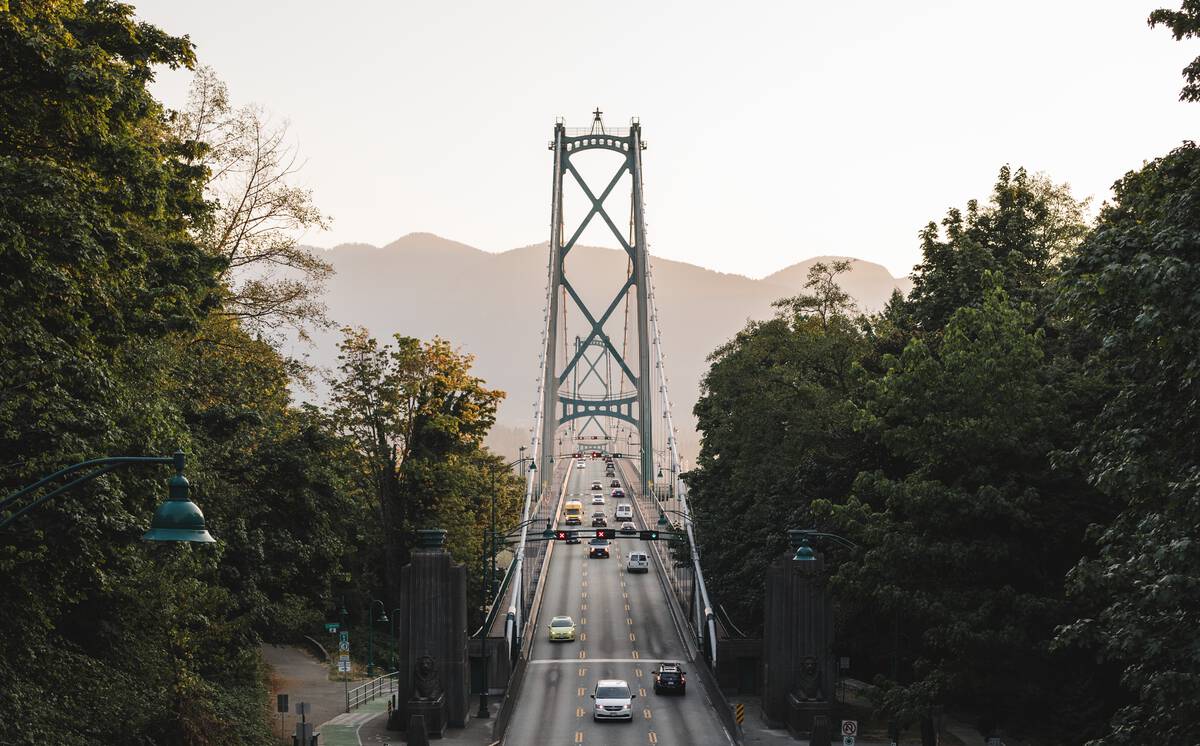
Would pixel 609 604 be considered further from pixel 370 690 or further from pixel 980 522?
pixel 980 522

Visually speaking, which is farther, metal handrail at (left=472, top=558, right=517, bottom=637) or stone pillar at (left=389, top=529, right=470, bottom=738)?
metal handrail at (left=472, top=558, right=517, bottom=637)

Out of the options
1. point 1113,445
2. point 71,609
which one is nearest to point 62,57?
point 71,609

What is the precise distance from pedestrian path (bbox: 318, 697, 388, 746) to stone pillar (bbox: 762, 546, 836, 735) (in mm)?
14159

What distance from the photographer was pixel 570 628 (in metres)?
65.8

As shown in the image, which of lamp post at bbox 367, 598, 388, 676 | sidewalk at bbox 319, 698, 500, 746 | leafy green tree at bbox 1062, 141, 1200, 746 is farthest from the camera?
lamp post at bbox 367, 598, 388, 676

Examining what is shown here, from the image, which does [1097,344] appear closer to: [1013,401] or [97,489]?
[1013,401]

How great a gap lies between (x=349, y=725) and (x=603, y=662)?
18.0m

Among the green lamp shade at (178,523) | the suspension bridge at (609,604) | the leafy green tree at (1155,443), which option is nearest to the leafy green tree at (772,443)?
the suspension bridge at (609,604)

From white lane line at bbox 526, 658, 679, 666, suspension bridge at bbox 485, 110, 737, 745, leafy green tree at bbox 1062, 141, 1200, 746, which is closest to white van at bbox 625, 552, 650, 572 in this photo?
suspension bridge at bbox 485, 110, 737, 745

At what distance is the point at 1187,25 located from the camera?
60.2 feet

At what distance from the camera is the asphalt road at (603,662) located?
1809 inches

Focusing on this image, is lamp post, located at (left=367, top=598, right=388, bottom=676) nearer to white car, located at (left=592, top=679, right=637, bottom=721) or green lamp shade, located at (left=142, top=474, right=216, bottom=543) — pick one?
white car, located at (left=592, top=679, right=637, bottom=721)

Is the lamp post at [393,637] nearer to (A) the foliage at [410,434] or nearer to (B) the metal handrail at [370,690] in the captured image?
(A) the foliage at [410,434]

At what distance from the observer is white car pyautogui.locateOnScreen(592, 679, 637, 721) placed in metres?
47.2
